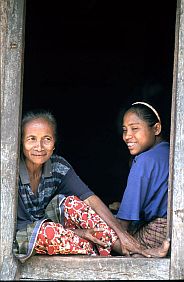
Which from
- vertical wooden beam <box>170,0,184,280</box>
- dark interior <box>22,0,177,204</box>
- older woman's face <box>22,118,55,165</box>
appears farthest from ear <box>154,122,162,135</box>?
dark interior <box>22,0,177,204</box>

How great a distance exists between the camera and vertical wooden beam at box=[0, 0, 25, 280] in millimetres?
3998

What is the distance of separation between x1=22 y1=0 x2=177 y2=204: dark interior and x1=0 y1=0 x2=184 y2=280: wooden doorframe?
3276 millimetres

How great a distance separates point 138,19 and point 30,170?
10.6 ft

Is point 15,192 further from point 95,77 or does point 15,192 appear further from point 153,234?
point 95,77

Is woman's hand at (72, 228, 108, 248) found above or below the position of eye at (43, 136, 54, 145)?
below

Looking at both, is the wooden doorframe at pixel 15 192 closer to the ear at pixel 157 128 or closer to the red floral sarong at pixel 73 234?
the red floral sarong at pixel 73 234

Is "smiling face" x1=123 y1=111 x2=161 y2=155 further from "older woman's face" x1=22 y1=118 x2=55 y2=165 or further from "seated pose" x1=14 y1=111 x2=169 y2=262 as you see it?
"older woman's face" x1=22 y1=118 x2=55 y2=165

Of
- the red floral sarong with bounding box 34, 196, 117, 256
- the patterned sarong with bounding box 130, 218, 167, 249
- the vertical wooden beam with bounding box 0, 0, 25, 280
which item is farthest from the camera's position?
the patterned sarong with bounding box 130, 218, 167, 249

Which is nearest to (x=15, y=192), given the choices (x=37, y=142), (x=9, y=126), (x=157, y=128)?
(x=9, y=126)

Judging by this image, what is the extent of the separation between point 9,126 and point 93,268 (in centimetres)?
94

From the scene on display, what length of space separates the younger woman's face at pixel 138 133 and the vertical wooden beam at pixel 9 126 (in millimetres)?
1148

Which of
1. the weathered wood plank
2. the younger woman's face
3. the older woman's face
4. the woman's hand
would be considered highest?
the younger woman's face

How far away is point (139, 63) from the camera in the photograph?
770 cm

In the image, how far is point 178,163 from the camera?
405cm
